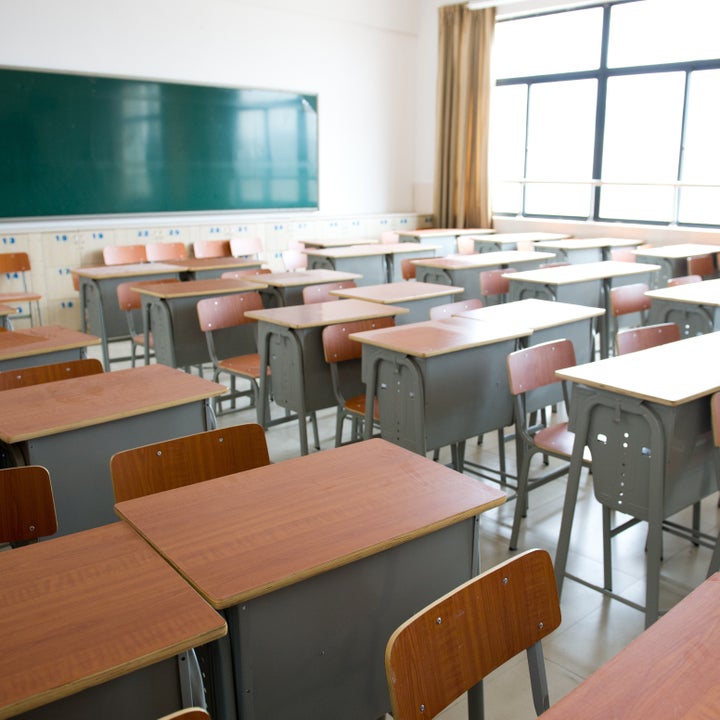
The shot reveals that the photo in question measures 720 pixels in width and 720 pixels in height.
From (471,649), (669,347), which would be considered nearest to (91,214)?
(669,347)

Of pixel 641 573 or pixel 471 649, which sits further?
pixel 641 573

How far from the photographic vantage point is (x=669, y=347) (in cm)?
288

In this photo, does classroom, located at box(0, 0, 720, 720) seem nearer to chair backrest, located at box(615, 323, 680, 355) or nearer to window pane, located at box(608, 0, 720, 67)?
window pane, located at box(608, 0, 720, 67)

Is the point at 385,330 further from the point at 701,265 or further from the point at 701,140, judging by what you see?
the point at 701,140

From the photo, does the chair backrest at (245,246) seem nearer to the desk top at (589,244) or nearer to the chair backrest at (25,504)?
the desk top at (589,244)

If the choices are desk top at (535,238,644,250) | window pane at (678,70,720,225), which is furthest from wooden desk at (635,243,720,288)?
window pane at (678,70,720,225)

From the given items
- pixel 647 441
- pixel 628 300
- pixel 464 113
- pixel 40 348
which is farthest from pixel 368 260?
pixel 647 441

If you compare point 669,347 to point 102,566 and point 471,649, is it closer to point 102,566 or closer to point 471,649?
point 471,649

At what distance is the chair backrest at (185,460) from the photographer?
71.4 inches

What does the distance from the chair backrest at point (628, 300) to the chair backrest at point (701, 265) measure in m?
2.03

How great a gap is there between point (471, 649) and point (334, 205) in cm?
776

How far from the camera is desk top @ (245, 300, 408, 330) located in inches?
137

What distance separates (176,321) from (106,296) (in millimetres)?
1220

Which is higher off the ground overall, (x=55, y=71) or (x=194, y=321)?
(x=55, y=71)
